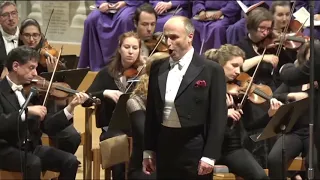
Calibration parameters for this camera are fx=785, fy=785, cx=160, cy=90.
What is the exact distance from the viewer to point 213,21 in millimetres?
7453

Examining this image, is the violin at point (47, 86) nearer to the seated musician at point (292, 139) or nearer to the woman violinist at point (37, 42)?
the woman violinist at point (37, 42)

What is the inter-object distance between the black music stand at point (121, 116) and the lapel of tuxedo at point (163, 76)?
3.04ft

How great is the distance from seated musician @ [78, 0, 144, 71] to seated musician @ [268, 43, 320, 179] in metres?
2.48

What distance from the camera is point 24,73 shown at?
5117mm

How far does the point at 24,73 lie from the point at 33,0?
4743mm

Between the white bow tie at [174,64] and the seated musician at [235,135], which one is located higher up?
the white bow tie at [174,64]

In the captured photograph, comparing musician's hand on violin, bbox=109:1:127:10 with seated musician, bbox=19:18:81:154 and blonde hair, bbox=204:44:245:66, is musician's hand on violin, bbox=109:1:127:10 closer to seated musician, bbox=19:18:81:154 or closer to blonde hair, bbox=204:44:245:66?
seated musician, bbox=19:18:81:154

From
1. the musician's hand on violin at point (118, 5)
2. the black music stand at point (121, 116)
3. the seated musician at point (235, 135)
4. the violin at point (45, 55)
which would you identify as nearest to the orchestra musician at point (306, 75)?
the seated musician at point (235, 135)

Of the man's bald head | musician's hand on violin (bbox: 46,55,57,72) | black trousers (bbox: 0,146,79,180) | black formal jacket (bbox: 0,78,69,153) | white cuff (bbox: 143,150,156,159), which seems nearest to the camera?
the man's bald head

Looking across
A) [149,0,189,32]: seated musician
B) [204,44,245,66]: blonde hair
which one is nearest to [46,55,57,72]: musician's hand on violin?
[204,44,245,66]: blonde hair

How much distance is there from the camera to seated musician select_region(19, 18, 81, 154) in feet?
18.9

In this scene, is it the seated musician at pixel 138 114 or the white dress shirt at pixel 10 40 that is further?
the white dress shirt at pixel 10 40

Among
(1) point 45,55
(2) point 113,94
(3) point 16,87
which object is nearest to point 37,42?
(1) point 45,55

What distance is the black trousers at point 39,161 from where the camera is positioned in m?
5.08
